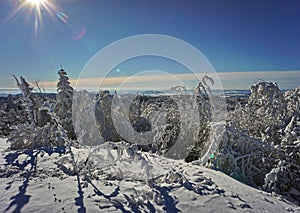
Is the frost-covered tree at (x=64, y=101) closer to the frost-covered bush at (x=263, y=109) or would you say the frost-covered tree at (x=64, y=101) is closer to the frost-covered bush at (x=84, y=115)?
the frost-covered bush at (x=84, y=115)

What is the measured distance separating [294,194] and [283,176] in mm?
506

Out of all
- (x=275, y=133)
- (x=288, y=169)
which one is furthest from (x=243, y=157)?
(x=275, y=133)

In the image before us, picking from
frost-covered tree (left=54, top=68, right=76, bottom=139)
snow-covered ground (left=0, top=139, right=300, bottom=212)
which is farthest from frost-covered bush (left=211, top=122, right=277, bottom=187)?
frost-covered tree (left=54, top=68, right=76, bottom=139)

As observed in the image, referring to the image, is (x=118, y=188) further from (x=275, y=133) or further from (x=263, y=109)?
(x=263, y=109)

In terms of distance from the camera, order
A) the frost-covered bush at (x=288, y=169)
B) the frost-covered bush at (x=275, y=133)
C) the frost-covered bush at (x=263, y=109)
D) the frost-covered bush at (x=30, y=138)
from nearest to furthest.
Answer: the frost-covered bush at (x=288, y=169)
the frost-covered bush at (x=275, y=133)
the frost-covered bush at (x=30, y=138)
the frost-covered bush at (x=263, y=109)

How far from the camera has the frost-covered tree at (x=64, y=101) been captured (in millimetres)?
14930

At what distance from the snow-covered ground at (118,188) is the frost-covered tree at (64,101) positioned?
30.0ft

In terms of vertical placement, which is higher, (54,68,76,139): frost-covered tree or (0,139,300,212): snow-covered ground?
(54,68,76,139): frost-covered tree

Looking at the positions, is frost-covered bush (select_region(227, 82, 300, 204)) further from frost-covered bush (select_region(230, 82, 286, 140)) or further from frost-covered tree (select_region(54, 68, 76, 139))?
frost-covered tree (select_region(54, 68, 76, 139))

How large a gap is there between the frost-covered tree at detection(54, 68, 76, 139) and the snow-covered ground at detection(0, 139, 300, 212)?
9.13 metres

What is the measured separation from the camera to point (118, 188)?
4.29m

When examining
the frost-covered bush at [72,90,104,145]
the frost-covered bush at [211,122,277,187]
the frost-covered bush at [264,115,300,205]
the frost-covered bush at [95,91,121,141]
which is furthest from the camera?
the frost-covered bush at [95,91,121,141]

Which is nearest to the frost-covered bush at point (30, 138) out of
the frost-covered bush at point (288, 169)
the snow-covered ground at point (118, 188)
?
the snow-covered ground at point (118, 188)

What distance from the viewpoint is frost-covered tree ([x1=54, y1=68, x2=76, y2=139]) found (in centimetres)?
1493
